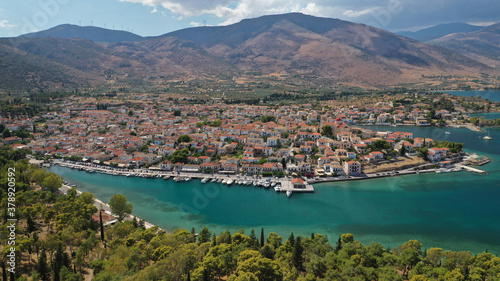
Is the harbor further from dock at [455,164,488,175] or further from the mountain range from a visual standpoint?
the mountain range

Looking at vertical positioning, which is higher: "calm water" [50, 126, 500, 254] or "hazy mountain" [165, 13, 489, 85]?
"hazy mountain" [165, 13, 489, 85]

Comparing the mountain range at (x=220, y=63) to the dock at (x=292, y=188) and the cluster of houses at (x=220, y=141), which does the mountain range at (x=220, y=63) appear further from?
the dock at (x=292, y=188)

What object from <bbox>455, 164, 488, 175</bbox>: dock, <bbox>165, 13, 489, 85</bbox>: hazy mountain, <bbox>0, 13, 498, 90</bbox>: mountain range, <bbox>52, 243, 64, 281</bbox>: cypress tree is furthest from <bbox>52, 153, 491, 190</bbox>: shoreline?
<bbox>165, 13, 489, 85</bbox>: hazy mountain

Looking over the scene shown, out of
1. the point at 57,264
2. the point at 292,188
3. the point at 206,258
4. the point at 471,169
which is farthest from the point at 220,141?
the point at 471,169

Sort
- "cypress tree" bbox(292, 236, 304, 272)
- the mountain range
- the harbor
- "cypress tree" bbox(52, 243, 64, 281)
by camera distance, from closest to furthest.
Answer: "cypress tree" bbox(52, 243, 64, 281) < "cypress tree" bbox(292, 236, 304, 272) < the harbor < the mountain range

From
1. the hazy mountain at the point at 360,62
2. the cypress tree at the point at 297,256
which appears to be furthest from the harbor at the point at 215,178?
the hazy mountain at the point at 360,62

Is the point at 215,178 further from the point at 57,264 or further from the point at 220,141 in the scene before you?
the point at 57,264

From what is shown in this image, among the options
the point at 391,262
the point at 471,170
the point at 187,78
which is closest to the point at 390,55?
the point at 187,78
